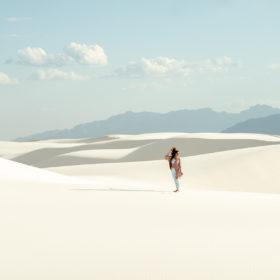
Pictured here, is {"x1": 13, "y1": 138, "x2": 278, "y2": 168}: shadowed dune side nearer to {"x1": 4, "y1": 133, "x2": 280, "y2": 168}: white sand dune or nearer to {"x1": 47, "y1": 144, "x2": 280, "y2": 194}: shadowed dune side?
{"x1": 4, "y1": 133, "x2": 280, "y2": 168}: white sand dune

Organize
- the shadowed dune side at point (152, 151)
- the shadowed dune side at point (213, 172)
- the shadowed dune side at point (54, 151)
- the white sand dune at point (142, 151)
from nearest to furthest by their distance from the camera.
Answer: the shadowed dune side at point (213, 172)
the shadowed dune side at point (152, 151)
the white sand dune at point (142, 151)
the shadowed dune side at point (54, 151)

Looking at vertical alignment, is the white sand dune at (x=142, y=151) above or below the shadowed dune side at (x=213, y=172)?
above

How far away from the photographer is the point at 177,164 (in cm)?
1175

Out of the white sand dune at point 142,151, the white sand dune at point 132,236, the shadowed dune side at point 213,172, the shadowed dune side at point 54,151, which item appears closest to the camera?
the white sand dune at point 132,236

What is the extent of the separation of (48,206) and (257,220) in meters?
3.56

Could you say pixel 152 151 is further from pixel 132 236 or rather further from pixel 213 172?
pixel 132 236

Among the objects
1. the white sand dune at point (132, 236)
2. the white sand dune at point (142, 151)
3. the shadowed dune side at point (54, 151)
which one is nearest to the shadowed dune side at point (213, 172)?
the white sand dune at point (132, 236)

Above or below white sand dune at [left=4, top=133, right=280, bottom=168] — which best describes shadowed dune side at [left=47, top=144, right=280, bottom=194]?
below

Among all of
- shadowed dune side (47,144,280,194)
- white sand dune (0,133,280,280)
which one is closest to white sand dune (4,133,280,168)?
shadowed dune side (47,144,280,194)

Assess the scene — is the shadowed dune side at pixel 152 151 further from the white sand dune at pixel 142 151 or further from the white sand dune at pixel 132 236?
the white sand dune at pixel 132 236

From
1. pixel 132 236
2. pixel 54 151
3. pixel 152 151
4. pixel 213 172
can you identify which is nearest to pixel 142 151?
pixel 152 151

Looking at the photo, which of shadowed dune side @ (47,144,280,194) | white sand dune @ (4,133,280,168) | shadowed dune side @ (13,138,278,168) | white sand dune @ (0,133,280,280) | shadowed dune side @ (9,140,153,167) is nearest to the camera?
white sand dune @ (0,133,280,280)

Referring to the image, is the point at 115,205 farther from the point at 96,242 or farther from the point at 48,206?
the point at 96,242

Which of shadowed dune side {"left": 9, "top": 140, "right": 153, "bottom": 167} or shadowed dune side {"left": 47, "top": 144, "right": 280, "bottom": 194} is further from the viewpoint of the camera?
shadowed dune side {"left": 9, "top": 140, "right": 153, "bottom": 167}
